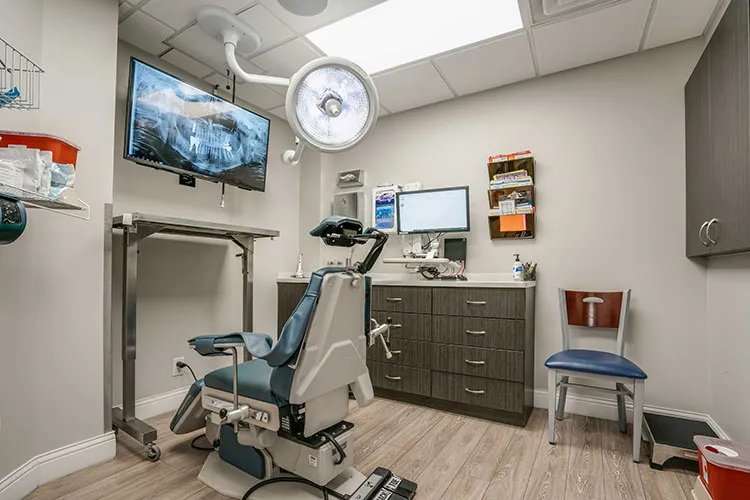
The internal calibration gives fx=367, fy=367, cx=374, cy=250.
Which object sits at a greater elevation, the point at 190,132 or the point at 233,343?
the point at 190,132

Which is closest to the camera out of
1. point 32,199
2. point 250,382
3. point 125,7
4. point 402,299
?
point 32,199

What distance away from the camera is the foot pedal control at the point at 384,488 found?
150cm

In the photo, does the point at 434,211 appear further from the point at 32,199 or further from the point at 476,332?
the point at 32,199

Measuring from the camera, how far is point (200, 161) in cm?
236

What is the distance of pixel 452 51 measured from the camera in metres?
2.41

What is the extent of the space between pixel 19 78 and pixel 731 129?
3.06 m

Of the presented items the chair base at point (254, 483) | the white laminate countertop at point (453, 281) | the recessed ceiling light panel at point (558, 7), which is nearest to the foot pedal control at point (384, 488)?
the chair base at point (254, 483)

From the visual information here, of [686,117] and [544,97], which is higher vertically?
[544,97]

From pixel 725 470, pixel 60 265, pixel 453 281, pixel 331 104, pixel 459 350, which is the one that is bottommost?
pixel 725 470

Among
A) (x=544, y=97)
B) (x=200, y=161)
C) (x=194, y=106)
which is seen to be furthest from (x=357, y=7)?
(x=544, y=97)

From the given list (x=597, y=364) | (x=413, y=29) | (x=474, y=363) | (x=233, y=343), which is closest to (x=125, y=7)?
(x=413, y=29)

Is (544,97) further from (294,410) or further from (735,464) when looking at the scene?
(294,410)

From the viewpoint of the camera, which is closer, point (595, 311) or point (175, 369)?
point (595, 311)

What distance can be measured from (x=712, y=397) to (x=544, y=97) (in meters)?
2.18
